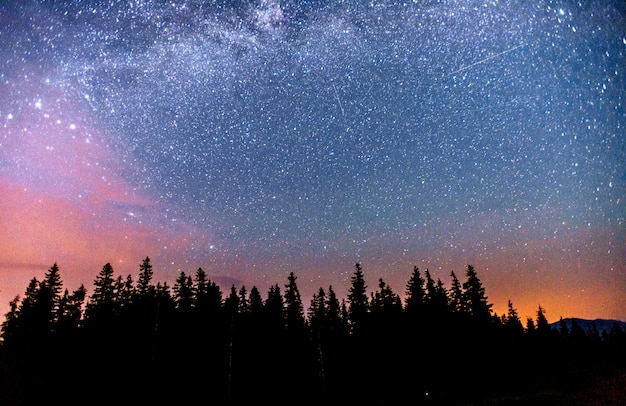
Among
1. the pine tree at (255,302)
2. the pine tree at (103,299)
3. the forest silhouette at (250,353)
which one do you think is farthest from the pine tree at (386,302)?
the pine tree at (103,299)

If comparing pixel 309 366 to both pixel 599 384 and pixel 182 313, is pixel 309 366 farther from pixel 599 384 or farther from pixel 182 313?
pixel 599 384

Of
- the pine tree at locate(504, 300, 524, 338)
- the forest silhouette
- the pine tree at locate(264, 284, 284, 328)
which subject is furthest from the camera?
the pine tree at locate(504, 300, 524, 338)

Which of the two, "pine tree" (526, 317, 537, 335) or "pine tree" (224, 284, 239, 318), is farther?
"pine tree" (526, 317, 537, 335)

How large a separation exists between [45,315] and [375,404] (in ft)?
136

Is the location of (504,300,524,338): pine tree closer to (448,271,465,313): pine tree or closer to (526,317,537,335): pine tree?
(526,317,537,335): pine tree

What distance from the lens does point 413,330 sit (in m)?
44.0

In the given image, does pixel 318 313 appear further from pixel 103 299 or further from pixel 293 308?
pixel 103 299

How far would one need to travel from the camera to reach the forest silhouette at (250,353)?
A: 3916cm

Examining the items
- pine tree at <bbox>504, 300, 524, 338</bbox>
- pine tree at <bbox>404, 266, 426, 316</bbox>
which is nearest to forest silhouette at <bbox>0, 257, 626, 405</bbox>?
pine tree at <bbox>404, 266, 426, 316</bbox>

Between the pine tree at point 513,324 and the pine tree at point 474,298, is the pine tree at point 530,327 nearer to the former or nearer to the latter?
the pine tree at point 513,324

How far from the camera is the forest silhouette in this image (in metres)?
39.2

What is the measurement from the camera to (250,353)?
43.6m

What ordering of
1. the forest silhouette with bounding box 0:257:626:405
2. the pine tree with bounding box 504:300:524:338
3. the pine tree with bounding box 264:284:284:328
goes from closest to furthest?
the forest silhouette with bounding box 0:257:626:405 → the pine tree with bounding box 264:284:284:328 → the pine tree with bounding box 504:300:524:338

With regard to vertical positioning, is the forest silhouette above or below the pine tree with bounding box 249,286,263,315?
below
